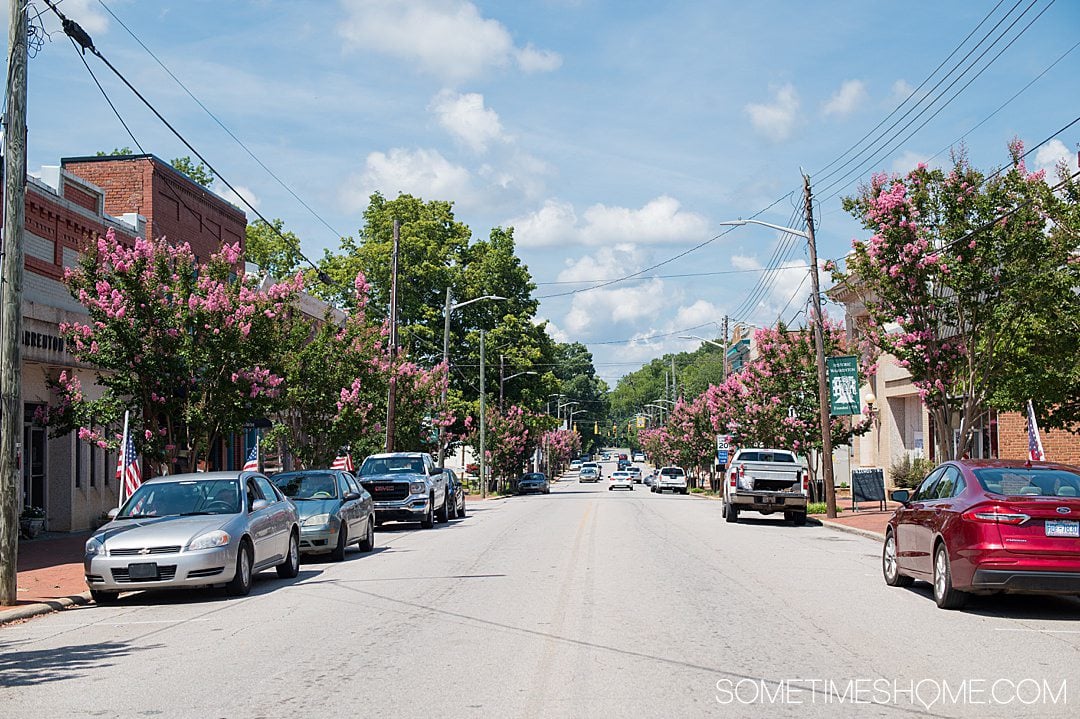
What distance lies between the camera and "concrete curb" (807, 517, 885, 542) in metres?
24.7

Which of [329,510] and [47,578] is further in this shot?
[329,510]

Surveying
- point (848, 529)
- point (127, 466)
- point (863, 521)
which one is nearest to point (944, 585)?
point (127, 466)

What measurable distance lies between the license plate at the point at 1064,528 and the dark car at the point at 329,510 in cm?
1161

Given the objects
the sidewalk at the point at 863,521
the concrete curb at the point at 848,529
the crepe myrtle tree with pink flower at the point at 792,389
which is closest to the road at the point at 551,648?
the concrete curb at the point at 848,529

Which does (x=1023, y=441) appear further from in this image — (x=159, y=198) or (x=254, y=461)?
(x=159, y=198)

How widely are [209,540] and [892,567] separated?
883 cm

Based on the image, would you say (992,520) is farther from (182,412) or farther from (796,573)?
(182,412)

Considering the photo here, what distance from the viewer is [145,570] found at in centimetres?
1352

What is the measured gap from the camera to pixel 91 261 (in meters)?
20.4

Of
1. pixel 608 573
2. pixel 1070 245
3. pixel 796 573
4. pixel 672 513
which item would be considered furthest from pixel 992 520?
pixel 672 513

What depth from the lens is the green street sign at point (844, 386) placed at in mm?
32969

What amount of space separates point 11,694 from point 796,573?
11.3m

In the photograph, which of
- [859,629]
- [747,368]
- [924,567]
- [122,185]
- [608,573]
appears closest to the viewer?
[859,629]

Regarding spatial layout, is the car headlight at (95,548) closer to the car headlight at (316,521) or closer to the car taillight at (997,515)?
the car headlight at (316,521)
